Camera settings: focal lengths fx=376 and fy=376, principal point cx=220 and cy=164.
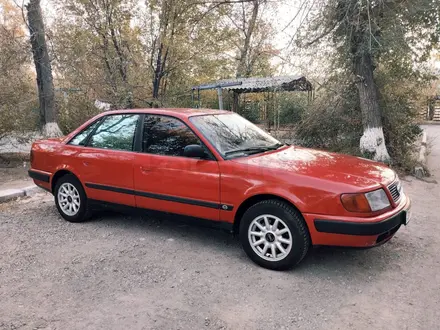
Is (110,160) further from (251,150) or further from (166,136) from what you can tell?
(251,150)

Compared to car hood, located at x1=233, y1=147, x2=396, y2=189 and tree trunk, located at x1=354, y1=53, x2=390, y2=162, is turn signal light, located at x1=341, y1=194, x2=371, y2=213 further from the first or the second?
tree trunk, located at x1=354, y1=53, x2=390, y2=162

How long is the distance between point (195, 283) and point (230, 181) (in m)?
1.01

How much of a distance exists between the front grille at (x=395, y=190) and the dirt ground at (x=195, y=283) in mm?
687

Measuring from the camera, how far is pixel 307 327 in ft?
9.00

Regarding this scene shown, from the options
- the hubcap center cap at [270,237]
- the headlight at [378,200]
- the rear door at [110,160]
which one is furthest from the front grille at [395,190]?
the rear door at [110,160]

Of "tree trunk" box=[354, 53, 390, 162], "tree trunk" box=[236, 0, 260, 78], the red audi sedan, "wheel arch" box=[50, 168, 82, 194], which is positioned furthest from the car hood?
"tree trunk" box=[236, 0, 260, 78]

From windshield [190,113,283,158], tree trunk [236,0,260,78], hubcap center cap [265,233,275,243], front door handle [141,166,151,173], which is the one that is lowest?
hubcap center cap [265,233,275,243]

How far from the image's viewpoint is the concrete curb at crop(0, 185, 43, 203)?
20.5 ft

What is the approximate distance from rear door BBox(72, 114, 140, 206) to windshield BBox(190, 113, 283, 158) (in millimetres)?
925

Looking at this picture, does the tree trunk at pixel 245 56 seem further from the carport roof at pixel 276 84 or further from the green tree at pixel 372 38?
the green tree at pixel 372 38

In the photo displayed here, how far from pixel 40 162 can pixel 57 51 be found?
265 inches

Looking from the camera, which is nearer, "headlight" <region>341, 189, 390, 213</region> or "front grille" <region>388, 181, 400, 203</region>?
"headlight" <region>341, 189, 390, 213</region>

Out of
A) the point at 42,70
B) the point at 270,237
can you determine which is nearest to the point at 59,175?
the point at 270,237

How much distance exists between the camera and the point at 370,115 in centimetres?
852
